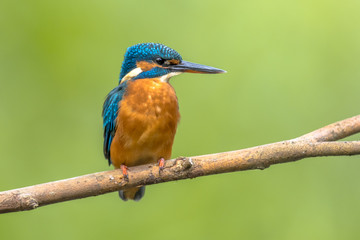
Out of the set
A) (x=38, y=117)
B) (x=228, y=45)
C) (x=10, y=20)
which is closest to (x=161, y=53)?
(x=228, y=45)

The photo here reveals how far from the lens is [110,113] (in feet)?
9.60

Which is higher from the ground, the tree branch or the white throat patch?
the white throat patch

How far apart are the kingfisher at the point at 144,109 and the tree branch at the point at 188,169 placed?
0.40 meters

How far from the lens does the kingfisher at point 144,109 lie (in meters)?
2.81

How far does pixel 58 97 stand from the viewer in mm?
3748

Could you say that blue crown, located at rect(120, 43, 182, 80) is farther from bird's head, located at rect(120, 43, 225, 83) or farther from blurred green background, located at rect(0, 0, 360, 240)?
blurred green background, located at rect(0, 0, 360, 240)

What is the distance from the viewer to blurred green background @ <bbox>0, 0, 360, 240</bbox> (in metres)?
3.48

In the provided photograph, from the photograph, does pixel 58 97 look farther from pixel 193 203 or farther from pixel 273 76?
pixel 273 76

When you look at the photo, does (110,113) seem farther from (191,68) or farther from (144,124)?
(191,68)

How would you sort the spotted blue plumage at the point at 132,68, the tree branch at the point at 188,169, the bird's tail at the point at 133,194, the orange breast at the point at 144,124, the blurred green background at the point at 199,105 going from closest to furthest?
the tree branch at the point at 188,169 → the orange breast at the point at 144,124 → the spotted blue plumage at the point at 132,68 → the bird's tail at the point at 133,194 → the blurred green background at the point at 199,105

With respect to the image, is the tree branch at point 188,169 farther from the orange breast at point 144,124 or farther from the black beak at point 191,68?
the black beak at point 191,68

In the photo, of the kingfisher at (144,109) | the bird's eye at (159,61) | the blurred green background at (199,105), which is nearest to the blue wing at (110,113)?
the kingfisher at (144,109)

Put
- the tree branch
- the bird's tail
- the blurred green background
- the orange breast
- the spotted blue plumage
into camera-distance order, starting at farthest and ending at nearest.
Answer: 1. the blurred green background
2. the bird's tail
3. the spotted blue plumage
4. the orange breast
5. the tree branch

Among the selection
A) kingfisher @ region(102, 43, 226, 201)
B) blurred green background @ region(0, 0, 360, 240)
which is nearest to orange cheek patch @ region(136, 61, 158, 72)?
kingfisher @ region(102, 43, 226, 201)
